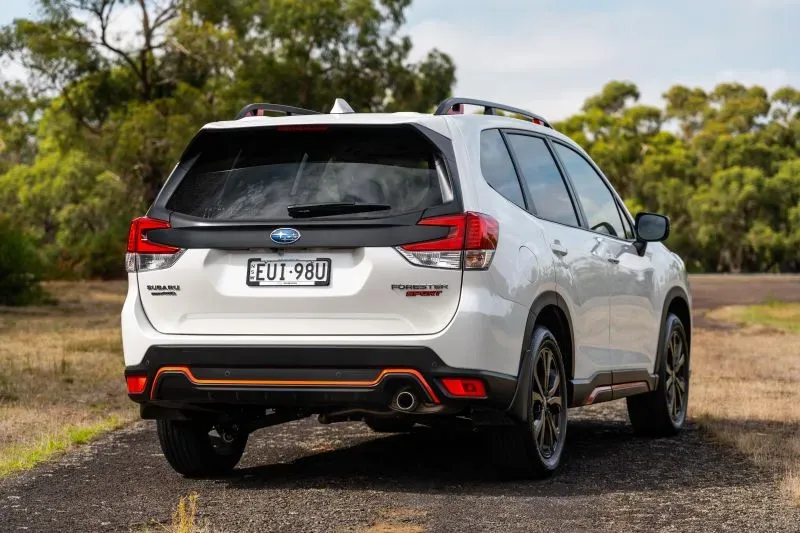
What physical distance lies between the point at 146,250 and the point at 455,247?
157 cm

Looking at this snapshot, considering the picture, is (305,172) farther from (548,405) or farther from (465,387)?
(548,405)

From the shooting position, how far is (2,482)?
7523mm

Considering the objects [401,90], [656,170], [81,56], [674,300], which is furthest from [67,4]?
[656,170]

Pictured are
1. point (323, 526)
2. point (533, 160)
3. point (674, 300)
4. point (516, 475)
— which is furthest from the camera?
point (674, 300)

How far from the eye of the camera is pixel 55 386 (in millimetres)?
12797

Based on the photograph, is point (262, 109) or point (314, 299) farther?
point (262, 109)

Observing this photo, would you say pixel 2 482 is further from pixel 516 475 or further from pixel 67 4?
pixel 67 4

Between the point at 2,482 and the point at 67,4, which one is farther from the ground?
the point at 67,4

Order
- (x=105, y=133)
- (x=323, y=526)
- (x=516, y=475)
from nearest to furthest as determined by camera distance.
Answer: (x=323, y=526), (x=516, y=475), (x=105, y=133)

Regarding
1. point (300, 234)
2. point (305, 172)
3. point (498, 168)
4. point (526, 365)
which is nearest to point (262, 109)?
point (305, 172)

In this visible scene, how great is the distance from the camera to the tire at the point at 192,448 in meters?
7.50

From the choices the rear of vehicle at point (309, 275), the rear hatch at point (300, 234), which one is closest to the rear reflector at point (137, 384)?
the rear of vehicle at point (309, 275)

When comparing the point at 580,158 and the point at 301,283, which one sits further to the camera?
the point at 580,158

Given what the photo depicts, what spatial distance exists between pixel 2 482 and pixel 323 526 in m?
2.26
